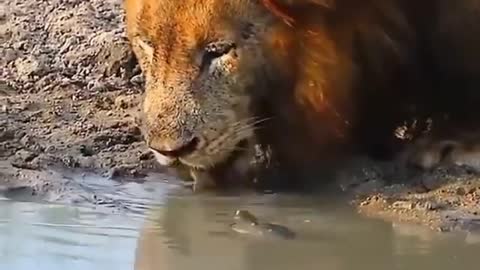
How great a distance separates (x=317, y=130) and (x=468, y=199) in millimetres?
384

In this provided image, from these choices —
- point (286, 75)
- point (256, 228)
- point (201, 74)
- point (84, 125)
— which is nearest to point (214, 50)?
point (201, 74)

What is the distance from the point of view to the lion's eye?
10.6 ft

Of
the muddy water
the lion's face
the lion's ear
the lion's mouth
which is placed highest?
the lion's ear

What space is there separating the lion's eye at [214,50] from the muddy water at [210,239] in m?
0.35

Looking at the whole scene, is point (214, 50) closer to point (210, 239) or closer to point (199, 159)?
point (199, 159)

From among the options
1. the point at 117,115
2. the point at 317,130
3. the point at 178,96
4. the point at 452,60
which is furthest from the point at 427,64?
the point at 117,115

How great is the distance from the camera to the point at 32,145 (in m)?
3.80

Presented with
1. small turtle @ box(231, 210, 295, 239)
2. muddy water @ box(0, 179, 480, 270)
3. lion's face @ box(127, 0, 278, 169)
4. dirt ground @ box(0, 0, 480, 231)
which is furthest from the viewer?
dirt ground @ box(0, 0, 480, 231)

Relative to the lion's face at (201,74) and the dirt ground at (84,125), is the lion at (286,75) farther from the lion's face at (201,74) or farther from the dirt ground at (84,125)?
the dirt ground at (84,125)

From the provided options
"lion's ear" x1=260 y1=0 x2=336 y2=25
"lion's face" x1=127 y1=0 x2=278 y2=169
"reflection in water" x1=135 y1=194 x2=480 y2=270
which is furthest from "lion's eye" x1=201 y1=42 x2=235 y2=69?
"reflection in water" x1=135 y1=194 x2=480 y2=270

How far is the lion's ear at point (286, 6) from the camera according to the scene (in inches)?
127

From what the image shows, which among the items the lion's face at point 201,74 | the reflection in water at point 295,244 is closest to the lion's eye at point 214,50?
the lion's face at point 201,74

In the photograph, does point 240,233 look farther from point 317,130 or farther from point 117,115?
point 117,115

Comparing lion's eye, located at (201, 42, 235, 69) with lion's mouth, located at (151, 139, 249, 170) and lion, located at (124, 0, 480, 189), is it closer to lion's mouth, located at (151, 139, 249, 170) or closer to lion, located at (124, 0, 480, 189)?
lion, located at (124, 0, 480, 189)
